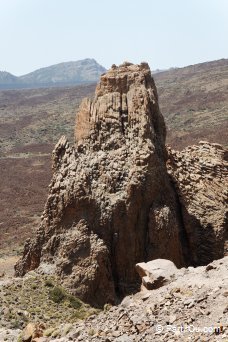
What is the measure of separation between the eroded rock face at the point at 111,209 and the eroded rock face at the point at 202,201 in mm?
566

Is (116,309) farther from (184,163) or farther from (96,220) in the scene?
(184,163)

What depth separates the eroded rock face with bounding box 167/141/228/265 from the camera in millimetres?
16406

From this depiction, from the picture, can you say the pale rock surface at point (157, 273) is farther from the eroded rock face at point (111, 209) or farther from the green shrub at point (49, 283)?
the green shrub at point (49, 283)

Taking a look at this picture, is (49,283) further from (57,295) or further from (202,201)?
(202,201)

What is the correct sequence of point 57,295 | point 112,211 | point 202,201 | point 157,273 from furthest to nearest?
point 202,201, point 112,211, point 57,295, point 157,273

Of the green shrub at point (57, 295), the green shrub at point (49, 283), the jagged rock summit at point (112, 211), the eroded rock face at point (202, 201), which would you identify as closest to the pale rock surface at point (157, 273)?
the jagged rock summit at point (112, 211)

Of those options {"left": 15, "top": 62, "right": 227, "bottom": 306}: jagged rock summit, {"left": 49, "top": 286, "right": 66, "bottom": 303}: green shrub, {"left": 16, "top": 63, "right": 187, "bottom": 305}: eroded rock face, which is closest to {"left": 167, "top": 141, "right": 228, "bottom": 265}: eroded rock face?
{"left": 15, "top": 62, "right": 227, "bottom": 306}: jagged rock summit

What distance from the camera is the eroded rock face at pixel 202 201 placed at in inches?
646

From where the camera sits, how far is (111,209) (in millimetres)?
15336

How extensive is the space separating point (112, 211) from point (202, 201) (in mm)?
3390

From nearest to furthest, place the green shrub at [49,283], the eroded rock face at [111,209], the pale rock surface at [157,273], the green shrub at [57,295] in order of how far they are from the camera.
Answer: the pale rock surface at [157,273], the green shrub at [57,295], the green shrub at [49,283], the eroded rock face at [111,209]

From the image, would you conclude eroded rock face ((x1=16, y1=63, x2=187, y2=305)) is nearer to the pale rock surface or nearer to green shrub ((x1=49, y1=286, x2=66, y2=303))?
green shrub ((x1=49, y1=286, x2=66, y2=303))

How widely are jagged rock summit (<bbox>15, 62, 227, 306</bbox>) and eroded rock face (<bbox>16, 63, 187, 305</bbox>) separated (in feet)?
0.09

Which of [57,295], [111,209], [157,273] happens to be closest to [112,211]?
[111,209]
